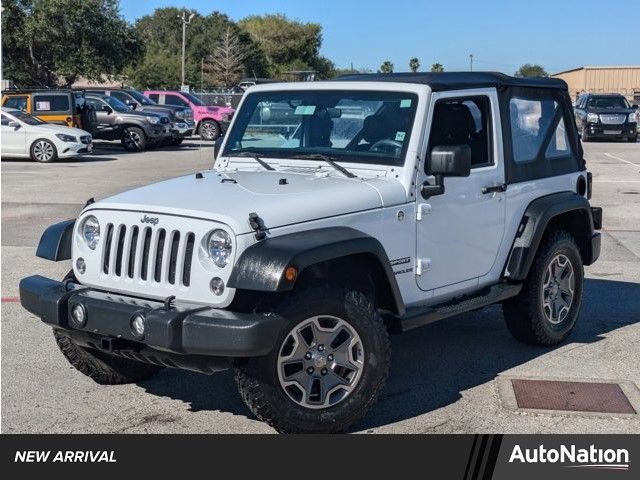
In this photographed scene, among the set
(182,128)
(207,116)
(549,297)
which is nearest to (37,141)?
(182,128)

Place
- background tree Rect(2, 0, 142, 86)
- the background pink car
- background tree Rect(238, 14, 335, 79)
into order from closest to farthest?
1. the background pink car
2. background tree Rect(2, 0, 142, 86)
3. background tree Rect(238, 14, 335, 79)

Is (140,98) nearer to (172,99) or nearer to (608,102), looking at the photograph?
(172,99)

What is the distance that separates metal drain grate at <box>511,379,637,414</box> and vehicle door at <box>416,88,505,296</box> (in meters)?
0.77

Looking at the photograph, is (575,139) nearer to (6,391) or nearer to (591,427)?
(591,427)

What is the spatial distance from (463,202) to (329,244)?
4.82ft

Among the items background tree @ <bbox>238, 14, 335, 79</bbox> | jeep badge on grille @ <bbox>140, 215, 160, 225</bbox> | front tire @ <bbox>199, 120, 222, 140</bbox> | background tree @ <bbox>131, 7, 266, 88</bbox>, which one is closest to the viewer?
jeep badge on grille @ <bbox>140, 215, 160, 225</bbox>

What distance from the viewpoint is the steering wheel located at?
5625 millimetres

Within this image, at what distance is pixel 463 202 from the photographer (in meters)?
5.89

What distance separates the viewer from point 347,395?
4902mm

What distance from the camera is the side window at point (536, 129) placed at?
21.5 feet

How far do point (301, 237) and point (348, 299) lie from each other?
42 cm

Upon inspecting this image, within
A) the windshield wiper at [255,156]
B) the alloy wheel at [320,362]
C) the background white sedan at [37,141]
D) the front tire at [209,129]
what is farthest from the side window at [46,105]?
the alloy wheel at [320,362]

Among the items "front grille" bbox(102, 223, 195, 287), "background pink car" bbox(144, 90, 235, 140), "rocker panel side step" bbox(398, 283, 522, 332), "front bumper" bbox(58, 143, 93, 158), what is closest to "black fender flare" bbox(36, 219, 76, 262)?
"front grille" bbox(102, 223, 195, 287)

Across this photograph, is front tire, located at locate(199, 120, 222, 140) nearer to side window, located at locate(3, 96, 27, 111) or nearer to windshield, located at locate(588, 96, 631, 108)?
side window, located at locate(3, 96, 27, 111)
